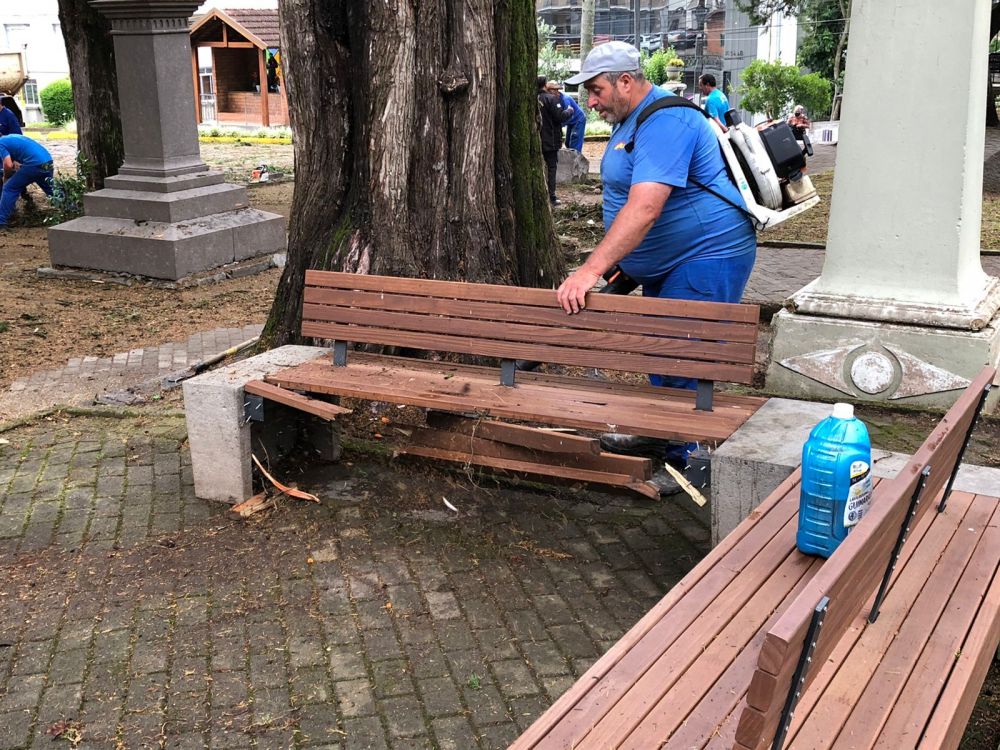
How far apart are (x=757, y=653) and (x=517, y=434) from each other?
2.08m

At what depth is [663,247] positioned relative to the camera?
435cm

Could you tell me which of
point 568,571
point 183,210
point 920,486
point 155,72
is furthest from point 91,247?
point 920,486

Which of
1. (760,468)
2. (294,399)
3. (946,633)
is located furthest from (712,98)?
(946,633)

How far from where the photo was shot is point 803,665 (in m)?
1.80

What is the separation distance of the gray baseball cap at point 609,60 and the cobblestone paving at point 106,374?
10.7 ft

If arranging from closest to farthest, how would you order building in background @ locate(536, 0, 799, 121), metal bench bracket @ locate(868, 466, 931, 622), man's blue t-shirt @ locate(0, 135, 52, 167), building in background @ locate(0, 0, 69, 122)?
1. metal bench bracket @ locate(868, 466, 931, 622)
2. man's blue t-shirt @ locate(0, 135, 52, 167)
3. building in background @ locate(0, 0, 69, 122)
4. building in background @ locate(536, 0, 799, 121)

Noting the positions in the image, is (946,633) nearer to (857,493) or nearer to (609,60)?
(857,493)

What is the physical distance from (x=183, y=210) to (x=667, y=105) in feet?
20.7

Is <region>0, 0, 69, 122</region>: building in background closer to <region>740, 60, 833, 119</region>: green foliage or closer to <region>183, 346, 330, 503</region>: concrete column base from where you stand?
<region>740, 60, 833, 119</region>: green foliage

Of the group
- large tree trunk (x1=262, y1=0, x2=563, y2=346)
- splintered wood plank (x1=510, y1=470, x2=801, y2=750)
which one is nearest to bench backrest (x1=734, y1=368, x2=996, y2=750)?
splintered wood plank (x1=510, y1=470, x2=801, y2=750)

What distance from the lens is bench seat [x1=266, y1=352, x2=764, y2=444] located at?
3785mm

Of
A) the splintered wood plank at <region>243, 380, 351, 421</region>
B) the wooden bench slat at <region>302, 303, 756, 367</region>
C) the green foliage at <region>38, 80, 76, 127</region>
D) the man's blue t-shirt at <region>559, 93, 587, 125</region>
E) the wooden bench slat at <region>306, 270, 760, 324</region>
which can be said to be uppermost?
the green foliage at <region>38, 80, 76, 127</region>

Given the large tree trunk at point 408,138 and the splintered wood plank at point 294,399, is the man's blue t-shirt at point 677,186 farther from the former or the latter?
the splintered wood plank at point 294,399

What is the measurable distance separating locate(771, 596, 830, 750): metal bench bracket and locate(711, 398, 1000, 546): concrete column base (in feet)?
5.14
